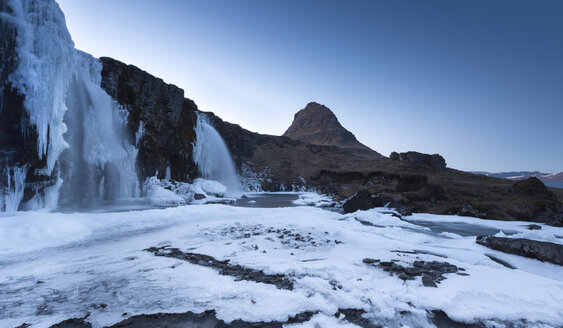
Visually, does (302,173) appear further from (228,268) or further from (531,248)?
(228,268)

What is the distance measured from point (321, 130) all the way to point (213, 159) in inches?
4390

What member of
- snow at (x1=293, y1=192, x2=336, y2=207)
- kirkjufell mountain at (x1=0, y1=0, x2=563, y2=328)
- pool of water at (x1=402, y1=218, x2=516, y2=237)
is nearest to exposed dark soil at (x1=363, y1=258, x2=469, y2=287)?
kirkjufell mountain at (x1=0, y1=0, x2=563, y2=328)

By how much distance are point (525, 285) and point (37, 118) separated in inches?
788

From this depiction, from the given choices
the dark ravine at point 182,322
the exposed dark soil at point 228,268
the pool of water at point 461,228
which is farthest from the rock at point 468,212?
the dark ravine at point 182,322

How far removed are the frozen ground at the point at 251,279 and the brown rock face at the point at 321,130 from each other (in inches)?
4415

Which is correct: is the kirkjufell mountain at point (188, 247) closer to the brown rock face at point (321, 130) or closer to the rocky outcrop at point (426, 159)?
the rocky outcrop at point (426, 159)

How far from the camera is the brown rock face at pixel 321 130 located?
129m

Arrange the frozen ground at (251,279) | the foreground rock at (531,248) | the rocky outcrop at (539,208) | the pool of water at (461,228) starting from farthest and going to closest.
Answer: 1. the rocky outcrop at (539,208)
2. the pool of water at (461,228)
3. the foreground rock at (531,248)
4. the frozen ground at (251,279)

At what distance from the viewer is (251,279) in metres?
4.96

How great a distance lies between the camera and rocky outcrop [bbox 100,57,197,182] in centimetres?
2512

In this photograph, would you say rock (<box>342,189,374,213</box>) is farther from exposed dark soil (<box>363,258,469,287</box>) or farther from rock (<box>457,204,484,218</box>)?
exposed dark soil (<box>363,258,469,287</box>)

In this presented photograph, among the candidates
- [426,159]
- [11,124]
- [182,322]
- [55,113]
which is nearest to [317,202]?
[55,113]

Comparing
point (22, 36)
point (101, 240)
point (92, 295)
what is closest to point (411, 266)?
point (92, 295)

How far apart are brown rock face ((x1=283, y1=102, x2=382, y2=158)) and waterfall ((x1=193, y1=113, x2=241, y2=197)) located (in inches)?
3206
